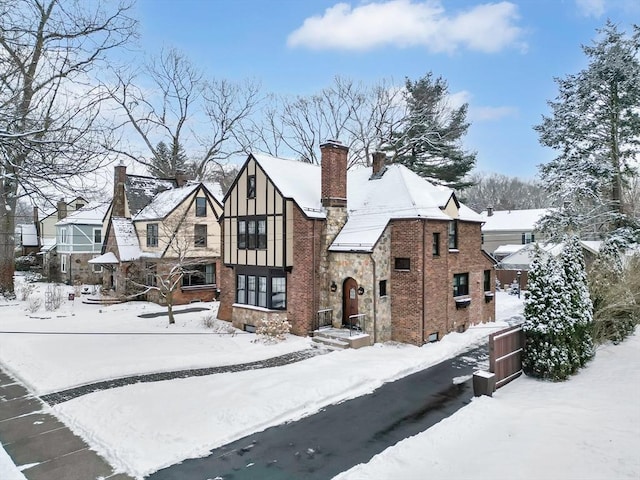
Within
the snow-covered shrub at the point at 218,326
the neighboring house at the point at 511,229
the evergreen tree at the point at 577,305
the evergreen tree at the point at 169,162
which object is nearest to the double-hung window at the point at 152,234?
the snow-covered shrub at the point at 218,326

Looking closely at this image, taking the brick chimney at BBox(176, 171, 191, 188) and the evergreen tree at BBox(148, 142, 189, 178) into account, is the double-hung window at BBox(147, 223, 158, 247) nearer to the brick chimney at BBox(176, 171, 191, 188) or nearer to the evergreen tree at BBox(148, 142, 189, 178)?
the brick chimney at BBox(176, 171, 191, 188)

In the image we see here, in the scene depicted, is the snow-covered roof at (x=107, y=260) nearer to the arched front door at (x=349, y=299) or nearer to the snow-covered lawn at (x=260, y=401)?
the snow-covered lawn at (x=260, y=401)

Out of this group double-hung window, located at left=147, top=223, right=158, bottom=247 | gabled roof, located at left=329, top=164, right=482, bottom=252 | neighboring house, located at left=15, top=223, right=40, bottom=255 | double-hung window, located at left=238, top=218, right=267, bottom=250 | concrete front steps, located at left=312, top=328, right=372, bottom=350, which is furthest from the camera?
neighboring house, located at left=15, top=223, right=40, bottom=255

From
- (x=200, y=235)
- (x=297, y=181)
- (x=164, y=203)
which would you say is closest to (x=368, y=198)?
(x=297, y=181)

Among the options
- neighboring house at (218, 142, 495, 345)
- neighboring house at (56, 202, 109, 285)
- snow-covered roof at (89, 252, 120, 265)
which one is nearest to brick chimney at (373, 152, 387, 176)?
neighboring house at (218, 142, 495, 345)

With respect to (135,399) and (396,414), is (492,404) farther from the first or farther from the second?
(135,399)

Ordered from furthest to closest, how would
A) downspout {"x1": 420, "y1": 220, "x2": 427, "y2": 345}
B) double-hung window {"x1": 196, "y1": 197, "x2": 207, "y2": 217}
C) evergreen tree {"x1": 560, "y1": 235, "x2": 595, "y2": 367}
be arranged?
double-hung window {"x1": 196, "y1": 197, "x2": 207, "y2": 217} < downspout {"x1": 420, "y1": 220, "x2": 427, "y2": 345} < evergreen tree {"x1": 560, "y1": 235, "x2": 595, "y2": 367}

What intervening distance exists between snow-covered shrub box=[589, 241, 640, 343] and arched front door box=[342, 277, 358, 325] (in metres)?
8.78

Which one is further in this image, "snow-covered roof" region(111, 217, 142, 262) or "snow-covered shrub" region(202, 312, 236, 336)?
"snow-covered roof" region(111, 217, 142, 262)

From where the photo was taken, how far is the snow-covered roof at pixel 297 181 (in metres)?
17.3

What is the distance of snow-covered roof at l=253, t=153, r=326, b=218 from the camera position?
17344mm

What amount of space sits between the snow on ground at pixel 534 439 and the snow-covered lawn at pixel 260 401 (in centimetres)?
3

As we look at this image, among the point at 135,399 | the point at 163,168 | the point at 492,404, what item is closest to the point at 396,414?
the point at 492,404

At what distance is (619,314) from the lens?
14.7m
